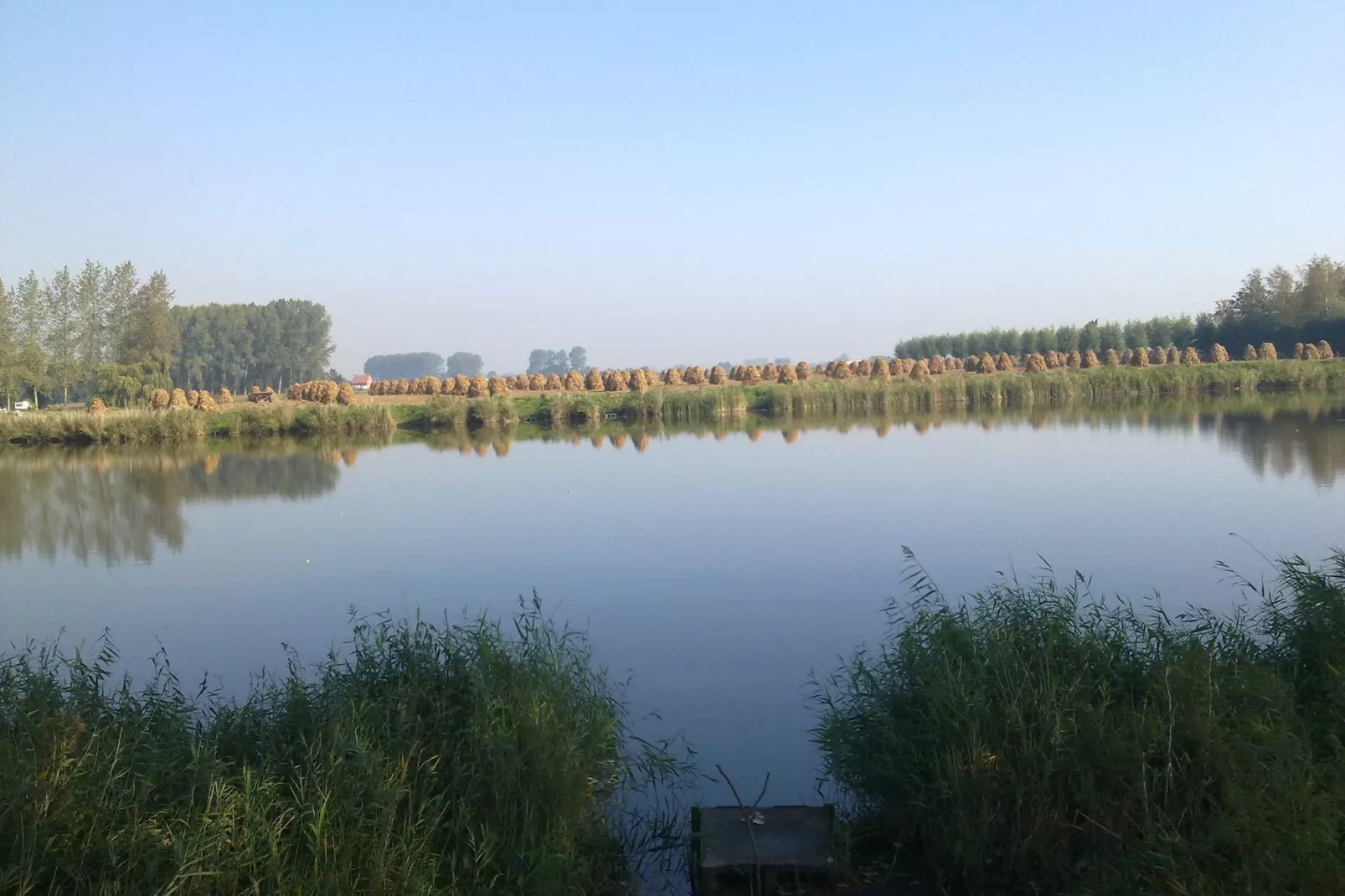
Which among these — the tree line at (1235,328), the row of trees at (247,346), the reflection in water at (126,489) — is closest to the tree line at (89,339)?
the reflection in water at (126,489)

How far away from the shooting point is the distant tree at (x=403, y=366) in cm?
12888

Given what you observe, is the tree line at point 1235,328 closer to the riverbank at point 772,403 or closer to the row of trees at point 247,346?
the riverbank at point 772,403

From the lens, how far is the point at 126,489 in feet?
66.4

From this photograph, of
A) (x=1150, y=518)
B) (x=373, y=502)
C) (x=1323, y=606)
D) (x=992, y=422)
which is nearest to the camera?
(x=1323, y=606)

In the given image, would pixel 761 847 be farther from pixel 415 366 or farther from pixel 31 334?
pixel 415 366

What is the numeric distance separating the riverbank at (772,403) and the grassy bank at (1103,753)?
2879 cm

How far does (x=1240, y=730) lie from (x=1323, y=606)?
1.85 m

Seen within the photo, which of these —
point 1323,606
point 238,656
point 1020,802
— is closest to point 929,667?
point 1020,802

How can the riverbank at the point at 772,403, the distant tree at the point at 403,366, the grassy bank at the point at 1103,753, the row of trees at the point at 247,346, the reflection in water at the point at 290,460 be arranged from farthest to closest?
the distant tree at the point at 403,366 → the row of trees at the point at 247,346 → the riverbank at the point at 772,403 → the reflection in water at the point at 290,460 → the grassy bank at the point at 1103,753

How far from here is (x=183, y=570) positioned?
40.0 feet

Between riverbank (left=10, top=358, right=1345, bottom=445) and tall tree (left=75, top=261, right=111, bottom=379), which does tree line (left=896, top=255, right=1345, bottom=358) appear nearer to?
riverbank (left=10, top=358, right=1345, bottom=445)

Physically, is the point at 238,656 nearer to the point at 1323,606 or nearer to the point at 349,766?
the point at 349,766

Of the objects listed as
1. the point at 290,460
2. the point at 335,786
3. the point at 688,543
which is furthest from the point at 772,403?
the point at 335,786

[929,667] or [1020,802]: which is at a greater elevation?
[929,667]
